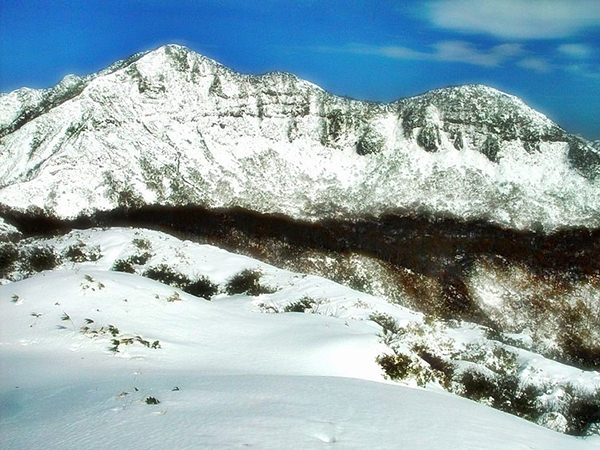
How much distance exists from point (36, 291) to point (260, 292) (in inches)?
486

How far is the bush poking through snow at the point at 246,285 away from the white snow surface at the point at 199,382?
220 inches

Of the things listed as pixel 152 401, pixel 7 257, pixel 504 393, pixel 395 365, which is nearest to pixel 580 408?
pixel 504 393

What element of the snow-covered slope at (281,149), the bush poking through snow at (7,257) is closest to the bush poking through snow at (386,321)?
the bush poking through snow at (7,257)

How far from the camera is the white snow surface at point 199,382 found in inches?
240

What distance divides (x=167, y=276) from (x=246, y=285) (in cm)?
413

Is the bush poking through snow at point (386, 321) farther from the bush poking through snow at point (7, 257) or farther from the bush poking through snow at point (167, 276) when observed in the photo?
the bush poking through snow at point (7, 257)

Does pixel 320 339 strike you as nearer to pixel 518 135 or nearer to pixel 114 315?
pixel 114 315

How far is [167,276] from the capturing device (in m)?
26.5

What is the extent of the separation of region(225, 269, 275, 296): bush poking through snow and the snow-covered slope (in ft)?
181

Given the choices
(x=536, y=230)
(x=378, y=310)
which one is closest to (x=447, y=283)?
(x=536, y=230)

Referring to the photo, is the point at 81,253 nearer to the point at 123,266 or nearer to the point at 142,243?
the point at 123,266

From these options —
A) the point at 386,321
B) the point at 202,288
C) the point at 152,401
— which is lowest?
the point at 386,321

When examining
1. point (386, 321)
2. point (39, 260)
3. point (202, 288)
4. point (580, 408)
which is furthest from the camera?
point (39, 260)

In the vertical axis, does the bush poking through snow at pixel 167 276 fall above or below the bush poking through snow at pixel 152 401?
below
